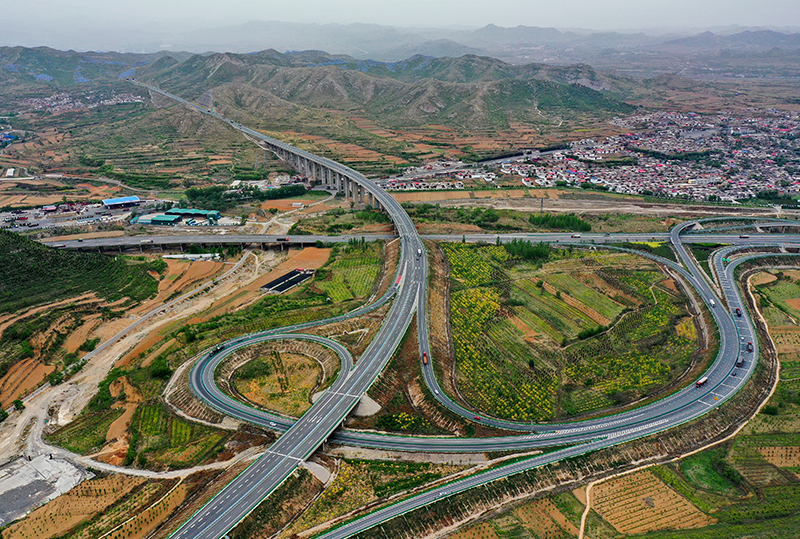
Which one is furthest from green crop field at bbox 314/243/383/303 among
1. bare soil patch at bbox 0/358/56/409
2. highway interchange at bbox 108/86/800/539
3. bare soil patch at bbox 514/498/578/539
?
bare soil patch at bbox 514/498/578/539

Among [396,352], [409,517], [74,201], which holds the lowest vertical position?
[409,517]

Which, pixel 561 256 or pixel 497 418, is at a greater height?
pixel 561 256

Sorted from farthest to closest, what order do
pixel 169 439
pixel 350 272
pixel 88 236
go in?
pixel 88 236
pixel 350 272
pixel 169 439

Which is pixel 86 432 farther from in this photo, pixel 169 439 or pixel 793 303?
pixel 793 303

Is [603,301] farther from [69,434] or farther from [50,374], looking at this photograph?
[50,374]

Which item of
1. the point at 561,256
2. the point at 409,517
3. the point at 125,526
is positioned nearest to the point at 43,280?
the point at 125,526

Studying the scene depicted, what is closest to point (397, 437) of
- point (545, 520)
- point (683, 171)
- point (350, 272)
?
point (545, 520)

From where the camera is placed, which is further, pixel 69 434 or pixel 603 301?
pixel 603 301
